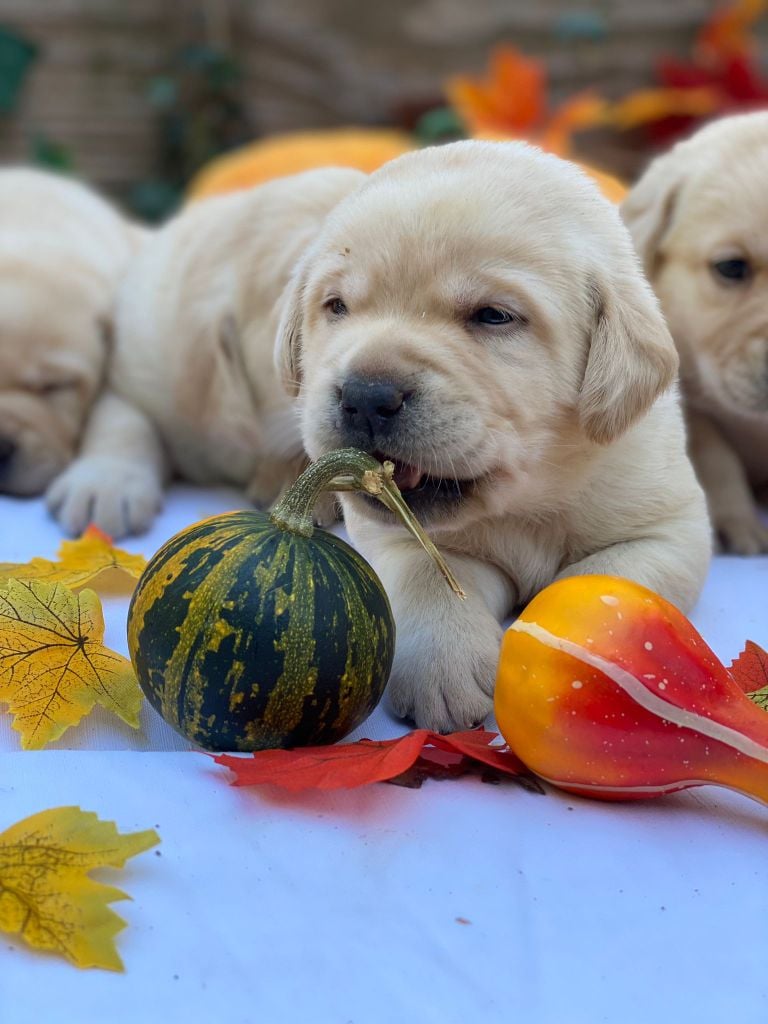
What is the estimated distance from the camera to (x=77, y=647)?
164 cm

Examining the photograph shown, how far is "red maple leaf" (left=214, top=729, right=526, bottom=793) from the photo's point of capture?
1345 mm

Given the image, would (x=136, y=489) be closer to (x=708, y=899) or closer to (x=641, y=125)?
(x=708, y=899)

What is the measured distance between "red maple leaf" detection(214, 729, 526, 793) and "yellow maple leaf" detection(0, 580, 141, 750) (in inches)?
10.6

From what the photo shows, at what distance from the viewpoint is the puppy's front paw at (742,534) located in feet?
8.07

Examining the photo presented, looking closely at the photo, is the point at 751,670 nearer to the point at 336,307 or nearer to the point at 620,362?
the point at 620,362

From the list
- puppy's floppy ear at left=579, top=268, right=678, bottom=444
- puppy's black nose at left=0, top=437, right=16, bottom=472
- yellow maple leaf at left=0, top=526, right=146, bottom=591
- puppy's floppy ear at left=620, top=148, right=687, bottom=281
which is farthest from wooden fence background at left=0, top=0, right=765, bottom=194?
puppy's floppy ear at left=579, top=268, right=678, bottom=444

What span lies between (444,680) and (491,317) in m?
0.55

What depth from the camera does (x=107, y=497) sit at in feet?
8.38

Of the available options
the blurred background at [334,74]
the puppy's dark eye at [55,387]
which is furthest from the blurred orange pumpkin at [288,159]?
the blurred background at [334,74]

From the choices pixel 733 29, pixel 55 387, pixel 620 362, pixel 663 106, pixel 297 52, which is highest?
pixel 733 29

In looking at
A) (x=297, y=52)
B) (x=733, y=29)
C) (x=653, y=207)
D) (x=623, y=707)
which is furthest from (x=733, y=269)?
(x=297, y=52)

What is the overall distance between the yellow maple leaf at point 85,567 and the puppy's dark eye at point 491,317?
2.69ft

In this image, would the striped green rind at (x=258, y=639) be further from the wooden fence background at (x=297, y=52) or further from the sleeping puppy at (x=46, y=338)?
the wooden fence background at (x=297, y=52)

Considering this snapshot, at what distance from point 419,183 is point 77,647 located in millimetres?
888
